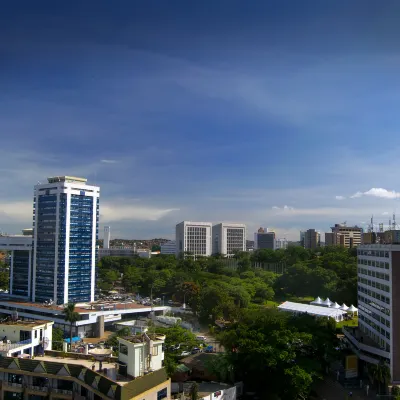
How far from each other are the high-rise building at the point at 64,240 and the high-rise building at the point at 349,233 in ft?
273

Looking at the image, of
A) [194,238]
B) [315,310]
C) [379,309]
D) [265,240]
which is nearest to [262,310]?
[379,309]

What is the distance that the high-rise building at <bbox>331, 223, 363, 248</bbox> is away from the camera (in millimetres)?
116512

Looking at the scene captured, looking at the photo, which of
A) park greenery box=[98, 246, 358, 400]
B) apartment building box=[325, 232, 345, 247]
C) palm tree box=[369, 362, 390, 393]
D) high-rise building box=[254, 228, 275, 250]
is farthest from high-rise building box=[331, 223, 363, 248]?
palm tree box=[369, 362, 390, 393]

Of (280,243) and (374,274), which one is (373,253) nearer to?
(374,274)

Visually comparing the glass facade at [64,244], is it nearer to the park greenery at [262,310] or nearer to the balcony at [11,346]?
the park greenery at [262,310]

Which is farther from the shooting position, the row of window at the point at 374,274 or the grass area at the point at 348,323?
the grass area at the point at 348,323

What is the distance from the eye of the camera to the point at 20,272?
4638 centimetres

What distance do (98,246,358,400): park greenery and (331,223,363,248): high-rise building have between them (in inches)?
1787

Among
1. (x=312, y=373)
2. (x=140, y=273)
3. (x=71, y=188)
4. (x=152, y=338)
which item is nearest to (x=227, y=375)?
(x=312, y=373)

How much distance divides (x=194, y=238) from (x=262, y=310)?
281ft

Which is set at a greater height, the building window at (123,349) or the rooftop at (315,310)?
the building window at (123,349)

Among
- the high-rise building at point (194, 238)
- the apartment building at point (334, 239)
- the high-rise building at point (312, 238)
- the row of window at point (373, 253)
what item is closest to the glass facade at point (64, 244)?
the row of window at point (373, 253)

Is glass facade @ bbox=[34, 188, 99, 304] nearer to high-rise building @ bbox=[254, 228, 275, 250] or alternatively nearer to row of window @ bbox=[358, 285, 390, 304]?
row of window @ bbox=[358, 285, 390, 304]

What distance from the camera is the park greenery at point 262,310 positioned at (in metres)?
20.1
